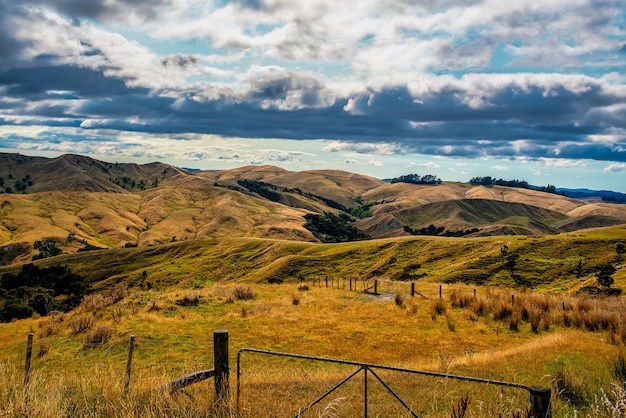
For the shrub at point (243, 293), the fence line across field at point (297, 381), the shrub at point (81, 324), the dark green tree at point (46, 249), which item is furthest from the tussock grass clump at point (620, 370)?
the dark green tree at point (46, 249)

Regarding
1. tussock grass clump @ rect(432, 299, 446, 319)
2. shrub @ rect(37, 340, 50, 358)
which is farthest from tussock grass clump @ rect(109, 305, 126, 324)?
tussock grass clump @ rect(432, 299, 446, 319)

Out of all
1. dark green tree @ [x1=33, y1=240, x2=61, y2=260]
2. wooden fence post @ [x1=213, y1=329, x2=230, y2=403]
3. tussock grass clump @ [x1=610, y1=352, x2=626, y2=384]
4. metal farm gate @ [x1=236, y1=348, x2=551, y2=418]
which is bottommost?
dark green tree @ [x1=33, y1=240, x2=61, y2=260]

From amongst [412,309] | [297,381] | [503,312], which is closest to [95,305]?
[412,309]

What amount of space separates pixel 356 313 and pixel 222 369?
2141cm

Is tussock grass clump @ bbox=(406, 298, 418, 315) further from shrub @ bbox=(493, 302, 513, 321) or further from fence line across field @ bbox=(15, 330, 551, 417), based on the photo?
fence line across field @ bbox=(15, 330, 551, 417)

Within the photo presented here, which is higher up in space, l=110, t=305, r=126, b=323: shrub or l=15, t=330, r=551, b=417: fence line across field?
l=15, t=330, r=551, b=417: fence line across field

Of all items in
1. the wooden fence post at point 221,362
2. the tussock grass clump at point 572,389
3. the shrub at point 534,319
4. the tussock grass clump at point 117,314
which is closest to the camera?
the wooden fence post at point 221,362

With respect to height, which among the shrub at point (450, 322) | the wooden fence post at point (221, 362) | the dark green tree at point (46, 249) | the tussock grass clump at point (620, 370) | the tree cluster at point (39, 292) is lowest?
the dark green tree at point (46, 249)

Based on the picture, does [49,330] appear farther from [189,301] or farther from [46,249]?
[46,249]

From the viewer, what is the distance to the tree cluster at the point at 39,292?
129ft

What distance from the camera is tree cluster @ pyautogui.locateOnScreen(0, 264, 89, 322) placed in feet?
129

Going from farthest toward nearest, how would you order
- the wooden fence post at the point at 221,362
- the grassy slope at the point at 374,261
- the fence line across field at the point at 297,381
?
the grassy slope at the point at 374,261, the wooden fence post at the point at 221,362, the fence line across field at the point at 297,381

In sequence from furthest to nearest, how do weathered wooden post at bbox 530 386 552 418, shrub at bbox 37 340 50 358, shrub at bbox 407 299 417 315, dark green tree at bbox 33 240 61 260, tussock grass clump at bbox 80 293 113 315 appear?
dark green tree at bbox 33 240 61 260 → tussock grass clump at bbox 80 293 113 315 → shrub at bbox 407 299 417 315 → shrub at bbox 37 340 50 358 → weathered wooden post at bbox 530 386 552 418

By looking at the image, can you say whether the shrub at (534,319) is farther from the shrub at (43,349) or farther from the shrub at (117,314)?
the shrub at (43,349)
